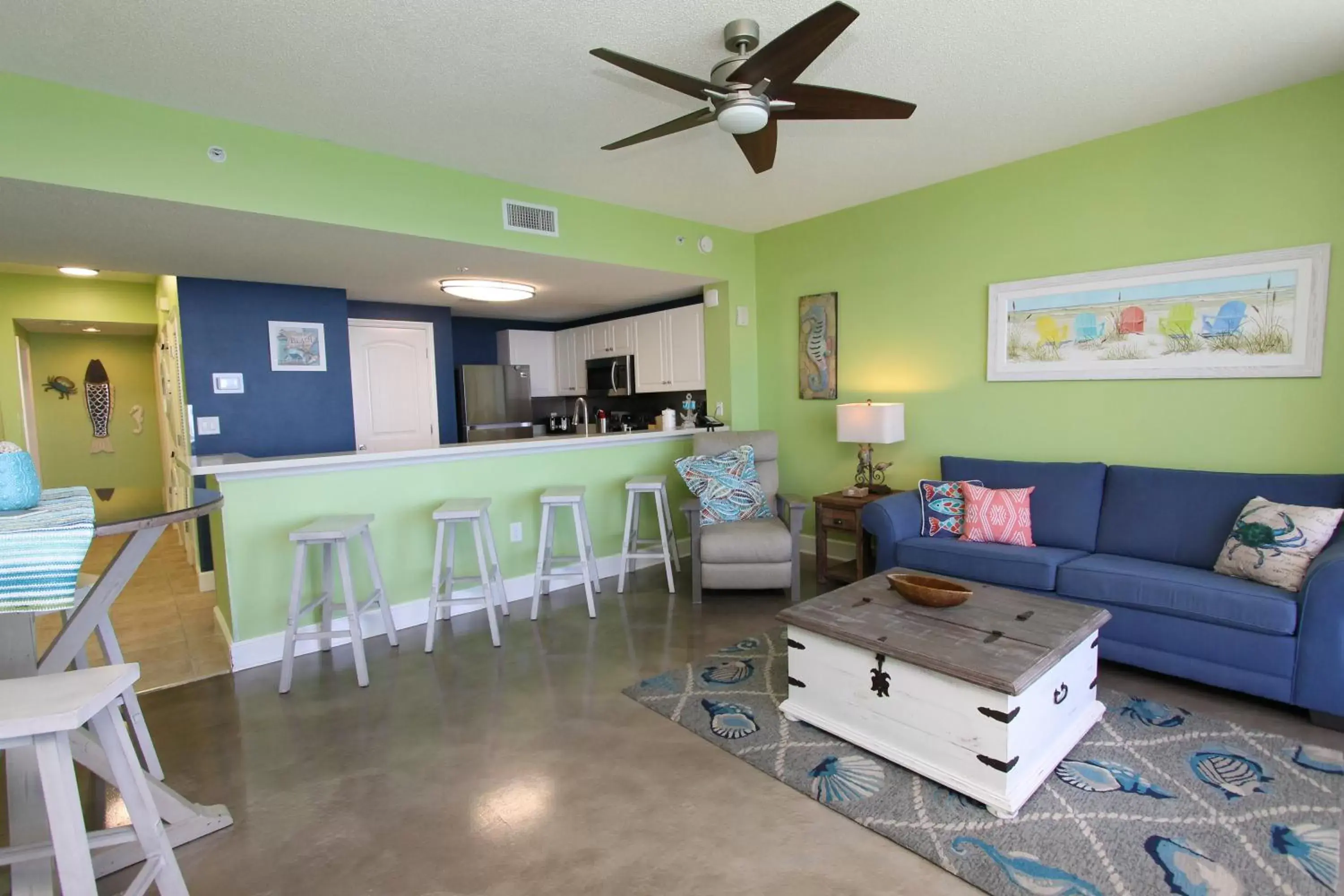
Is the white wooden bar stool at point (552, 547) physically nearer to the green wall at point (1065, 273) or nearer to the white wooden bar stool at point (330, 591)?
the white wooden bar stool at point (330, 591)

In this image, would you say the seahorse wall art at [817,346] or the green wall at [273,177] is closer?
the green wall at [273,177]

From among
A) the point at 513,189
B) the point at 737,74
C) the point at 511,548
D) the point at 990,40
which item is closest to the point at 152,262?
the point at 513,189

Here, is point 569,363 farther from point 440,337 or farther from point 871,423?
point 871,423

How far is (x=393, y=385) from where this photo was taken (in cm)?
560

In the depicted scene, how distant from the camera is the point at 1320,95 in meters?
2.70

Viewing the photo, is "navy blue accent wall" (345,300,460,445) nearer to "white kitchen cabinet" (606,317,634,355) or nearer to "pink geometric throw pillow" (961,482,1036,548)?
"white kitchen cabinet" (606,317,634,355)

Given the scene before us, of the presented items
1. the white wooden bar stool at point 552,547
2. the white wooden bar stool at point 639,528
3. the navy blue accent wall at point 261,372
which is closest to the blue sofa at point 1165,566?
the white wooden bar stool at point 639,528

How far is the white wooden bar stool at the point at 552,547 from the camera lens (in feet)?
12.1

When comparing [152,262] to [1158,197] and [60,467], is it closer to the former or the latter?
[60,467]

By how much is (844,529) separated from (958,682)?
79.6 inches

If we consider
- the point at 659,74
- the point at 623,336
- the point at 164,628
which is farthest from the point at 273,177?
the point at 623,336

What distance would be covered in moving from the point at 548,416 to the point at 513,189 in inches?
149

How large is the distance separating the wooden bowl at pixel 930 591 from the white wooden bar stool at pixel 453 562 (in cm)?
205

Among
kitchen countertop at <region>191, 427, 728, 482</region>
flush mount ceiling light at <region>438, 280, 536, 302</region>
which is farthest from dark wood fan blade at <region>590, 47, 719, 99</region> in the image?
flush mount ceiling light at <region>438, 280, 536, 302</region>
